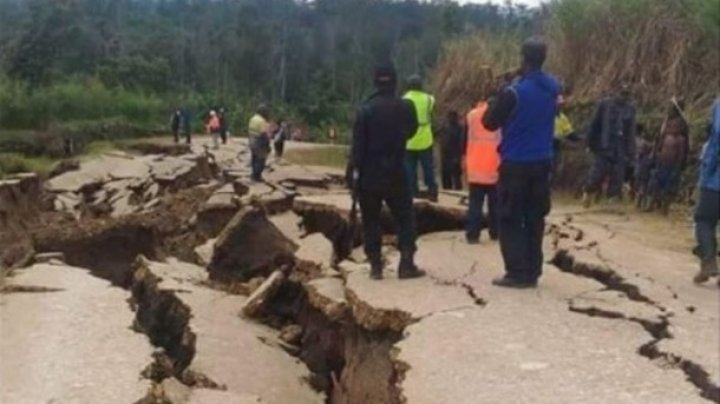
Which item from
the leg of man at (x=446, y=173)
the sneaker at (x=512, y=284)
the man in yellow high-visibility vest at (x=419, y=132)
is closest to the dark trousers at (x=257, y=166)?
the leg of man at (x=446, y=173)

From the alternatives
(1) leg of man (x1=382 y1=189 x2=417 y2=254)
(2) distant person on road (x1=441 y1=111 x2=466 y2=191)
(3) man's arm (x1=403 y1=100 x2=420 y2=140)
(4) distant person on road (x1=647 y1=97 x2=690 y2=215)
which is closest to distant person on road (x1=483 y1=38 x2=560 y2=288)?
(3) man's arm (x1=403 y1=100 x2=420 y2=140)

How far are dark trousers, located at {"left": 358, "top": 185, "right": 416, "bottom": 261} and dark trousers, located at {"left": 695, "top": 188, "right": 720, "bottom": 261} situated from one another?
199cm

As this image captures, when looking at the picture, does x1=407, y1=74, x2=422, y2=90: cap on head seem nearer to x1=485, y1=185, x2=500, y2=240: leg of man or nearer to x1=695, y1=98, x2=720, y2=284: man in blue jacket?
x1=485, y1=185, x2=500, y2=240: leg of man

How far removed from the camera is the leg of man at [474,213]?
9.01m

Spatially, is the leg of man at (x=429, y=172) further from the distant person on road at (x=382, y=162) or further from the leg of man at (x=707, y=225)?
the leg of man at (x=707, y=225)

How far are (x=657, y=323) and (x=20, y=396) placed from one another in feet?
11.7

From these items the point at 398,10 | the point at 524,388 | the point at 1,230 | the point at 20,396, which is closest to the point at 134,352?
the point at 20,396

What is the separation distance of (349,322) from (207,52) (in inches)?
2477

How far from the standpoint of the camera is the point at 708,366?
5391 mm

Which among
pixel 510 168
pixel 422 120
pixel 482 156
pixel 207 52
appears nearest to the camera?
pixel 510 168

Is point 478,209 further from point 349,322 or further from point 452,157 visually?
point 452,157

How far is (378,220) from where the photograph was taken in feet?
24.3

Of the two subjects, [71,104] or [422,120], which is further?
[71,104]

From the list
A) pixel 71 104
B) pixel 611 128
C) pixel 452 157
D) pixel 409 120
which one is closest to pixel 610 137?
pixel 611 128
